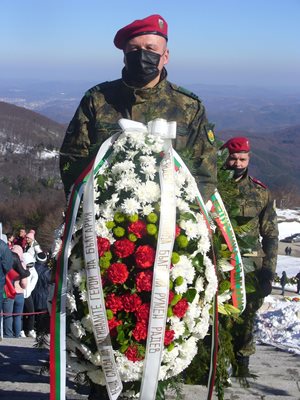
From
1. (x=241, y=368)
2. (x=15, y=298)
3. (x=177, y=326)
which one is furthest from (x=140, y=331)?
(x=15, y=298)

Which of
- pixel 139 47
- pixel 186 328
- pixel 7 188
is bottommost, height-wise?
pixel 7 188

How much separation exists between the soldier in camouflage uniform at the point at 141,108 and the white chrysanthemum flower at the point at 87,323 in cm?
81

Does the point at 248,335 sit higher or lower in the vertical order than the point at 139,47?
lower

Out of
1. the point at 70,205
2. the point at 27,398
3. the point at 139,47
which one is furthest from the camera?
the point at 27,398

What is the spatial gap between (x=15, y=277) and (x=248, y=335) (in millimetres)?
3044

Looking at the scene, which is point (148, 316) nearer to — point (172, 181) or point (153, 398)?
point (153, 398)

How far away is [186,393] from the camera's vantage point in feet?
14.4

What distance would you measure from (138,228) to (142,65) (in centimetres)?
92

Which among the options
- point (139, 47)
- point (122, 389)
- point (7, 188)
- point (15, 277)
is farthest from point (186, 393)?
point (7, 188)

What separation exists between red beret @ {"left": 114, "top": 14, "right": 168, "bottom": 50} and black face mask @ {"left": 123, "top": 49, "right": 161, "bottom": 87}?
11 cm

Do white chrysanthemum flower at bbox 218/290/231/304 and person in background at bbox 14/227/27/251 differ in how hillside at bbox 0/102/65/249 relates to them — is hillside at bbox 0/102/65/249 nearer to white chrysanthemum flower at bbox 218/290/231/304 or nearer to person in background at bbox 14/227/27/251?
person in background at bbox 14/227/27/251

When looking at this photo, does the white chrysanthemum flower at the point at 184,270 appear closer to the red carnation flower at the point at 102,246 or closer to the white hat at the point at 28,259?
the red carnation flower at the point at 102,246

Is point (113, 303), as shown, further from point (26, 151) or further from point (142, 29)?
point (26, 151)

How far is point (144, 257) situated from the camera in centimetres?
299
